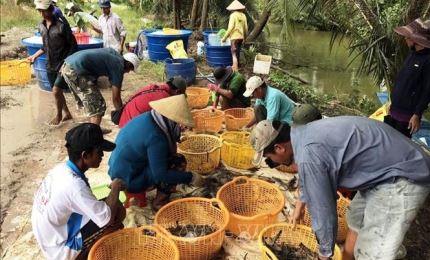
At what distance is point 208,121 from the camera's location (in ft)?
15.9

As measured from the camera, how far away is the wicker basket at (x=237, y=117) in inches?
191

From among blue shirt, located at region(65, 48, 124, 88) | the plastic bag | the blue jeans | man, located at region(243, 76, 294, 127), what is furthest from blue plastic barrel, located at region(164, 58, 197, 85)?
the blue jeans

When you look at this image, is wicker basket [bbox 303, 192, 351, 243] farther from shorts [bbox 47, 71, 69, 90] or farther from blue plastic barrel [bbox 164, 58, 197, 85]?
blue plastic barrel [bbox 164, 58, 197, 85]

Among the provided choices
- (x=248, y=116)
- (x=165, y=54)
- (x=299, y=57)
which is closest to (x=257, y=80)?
(x=248, y=116)

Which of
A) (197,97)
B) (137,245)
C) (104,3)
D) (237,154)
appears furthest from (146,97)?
(104,3)

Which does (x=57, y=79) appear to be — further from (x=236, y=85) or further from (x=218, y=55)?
(x=218, y=55)

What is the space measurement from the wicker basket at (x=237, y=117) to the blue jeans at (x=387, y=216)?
8.71 ft

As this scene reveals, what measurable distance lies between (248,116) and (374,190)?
3.02 m

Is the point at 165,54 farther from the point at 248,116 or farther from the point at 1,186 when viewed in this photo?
the point at 1,186

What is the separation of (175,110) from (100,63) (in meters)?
1.92

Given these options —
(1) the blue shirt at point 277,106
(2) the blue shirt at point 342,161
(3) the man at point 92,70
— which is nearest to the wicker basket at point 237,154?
(1) the blue shirt at point 277,106

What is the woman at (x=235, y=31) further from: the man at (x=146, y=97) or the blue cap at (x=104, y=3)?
the man at (x=146, y=97)

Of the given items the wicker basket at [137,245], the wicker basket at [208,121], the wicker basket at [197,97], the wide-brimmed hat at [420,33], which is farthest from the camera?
the wicker basket at [197,97]

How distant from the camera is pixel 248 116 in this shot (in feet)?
16.6
